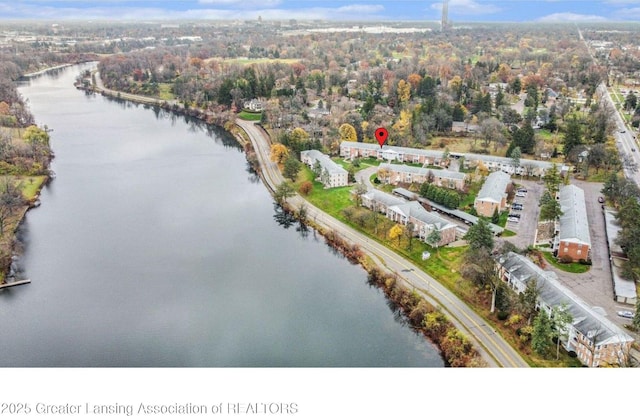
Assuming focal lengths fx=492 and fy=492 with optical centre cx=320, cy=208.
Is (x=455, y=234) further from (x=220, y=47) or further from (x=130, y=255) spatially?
(x=220, y=47)

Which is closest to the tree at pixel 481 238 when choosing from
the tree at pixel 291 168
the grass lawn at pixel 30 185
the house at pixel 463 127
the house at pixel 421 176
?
the house at pixel 421 176

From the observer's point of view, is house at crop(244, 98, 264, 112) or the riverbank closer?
the riverbank

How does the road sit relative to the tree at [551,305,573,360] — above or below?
below

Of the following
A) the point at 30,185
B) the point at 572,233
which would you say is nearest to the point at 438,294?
the point at 572,233

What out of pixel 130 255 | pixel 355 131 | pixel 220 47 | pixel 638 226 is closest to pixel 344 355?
pixel 130 255

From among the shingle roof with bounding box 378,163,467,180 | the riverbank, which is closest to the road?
the riverbank

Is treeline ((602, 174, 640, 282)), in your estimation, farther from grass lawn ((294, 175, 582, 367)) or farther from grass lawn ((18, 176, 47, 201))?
grass lawn ((18, 176, 47, 201))

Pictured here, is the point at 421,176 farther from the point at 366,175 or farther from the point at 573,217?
the point at 573,217
